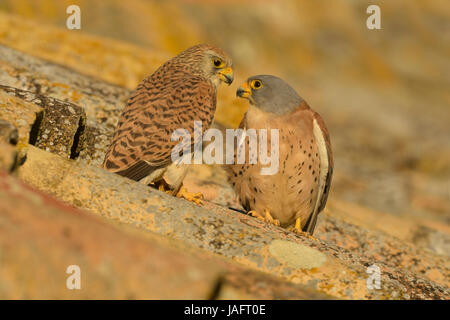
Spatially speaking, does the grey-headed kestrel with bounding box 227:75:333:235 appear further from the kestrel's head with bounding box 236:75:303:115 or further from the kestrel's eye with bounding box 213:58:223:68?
the kestrel's eye with bounding box 213:58:223:68

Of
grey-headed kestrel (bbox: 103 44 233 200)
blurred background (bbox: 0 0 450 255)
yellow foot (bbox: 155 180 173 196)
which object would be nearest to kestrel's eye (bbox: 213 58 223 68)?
grey-headed kestrel (bbox: 103 44 233 200)

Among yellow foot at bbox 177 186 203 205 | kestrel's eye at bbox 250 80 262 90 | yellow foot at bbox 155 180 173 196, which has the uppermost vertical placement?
kestrel's eye at bbox 250 80 262 90

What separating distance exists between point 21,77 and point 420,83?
79.6 feet

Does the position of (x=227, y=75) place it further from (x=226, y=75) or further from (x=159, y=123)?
(x=159, y=123)

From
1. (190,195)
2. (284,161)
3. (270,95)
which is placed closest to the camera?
(190,195)

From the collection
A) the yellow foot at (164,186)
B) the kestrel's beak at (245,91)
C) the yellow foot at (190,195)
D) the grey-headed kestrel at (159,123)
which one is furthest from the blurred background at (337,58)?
the yellow foot at (190,195)

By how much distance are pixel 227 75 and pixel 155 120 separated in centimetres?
119

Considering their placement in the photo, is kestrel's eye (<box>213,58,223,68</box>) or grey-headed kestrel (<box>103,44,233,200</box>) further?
kestrel's eye (<box>213,58,223,68</box>)

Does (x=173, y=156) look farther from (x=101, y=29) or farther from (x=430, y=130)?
(x=430, y=130)

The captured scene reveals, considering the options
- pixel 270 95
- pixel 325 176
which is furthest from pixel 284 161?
pixel 325 176

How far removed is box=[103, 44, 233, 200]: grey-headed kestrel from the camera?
179 inches

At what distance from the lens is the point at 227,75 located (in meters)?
5.71

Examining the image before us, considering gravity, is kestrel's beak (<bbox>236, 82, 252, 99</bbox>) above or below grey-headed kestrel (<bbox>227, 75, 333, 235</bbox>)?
above
